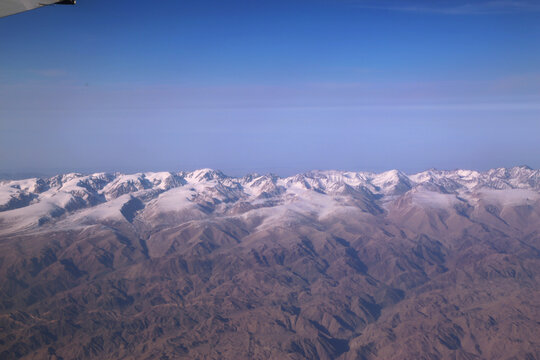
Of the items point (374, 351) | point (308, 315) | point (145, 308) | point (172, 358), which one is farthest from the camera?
point (145, 308)

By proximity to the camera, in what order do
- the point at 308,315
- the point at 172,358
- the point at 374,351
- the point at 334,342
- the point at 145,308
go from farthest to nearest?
the point at 145,308, the point at 308,315, the point at 334,342, the point at 374,351, the point at 172,358

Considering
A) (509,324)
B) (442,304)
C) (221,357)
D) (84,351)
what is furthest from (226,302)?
(509,324)

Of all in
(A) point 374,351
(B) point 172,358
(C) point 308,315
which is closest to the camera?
(B) point 172,358

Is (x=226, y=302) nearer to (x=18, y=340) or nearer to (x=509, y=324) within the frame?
(x=18, y=340)

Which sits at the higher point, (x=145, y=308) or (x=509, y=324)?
(x=509, y=324)

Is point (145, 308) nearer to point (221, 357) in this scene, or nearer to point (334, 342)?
point (221, 357)

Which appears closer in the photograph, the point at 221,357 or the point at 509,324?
the point at 221,357

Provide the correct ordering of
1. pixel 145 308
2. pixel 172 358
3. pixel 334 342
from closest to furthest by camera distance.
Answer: pixel 172 358 < pixel 334 342 < pixel 145 308

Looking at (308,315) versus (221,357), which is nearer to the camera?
(221,357)

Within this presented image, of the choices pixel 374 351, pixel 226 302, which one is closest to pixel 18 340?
pixel 226 302
